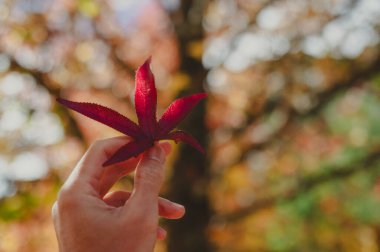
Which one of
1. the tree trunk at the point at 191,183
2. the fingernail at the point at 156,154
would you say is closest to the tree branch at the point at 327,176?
the tree trunk at the point at 191,183

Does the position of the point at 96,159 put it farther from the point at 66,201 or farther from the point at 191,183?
the point at 191,183

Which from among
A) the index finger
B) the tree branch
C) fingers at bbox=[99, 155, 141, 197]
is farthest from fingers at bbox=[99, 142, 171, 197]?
the tree branch

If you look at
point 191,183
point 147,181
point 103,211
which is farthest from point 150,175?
point 191,183

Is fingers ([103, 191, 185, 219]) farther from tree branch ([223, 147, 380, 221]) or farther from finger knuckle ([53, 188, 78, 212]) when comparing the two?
tree branch ([223, 147, 380, 221])

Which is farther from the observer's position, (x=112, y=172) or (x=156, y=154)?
(x=112, y=172)

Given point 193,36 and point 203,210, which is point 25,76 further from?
point 203,210
